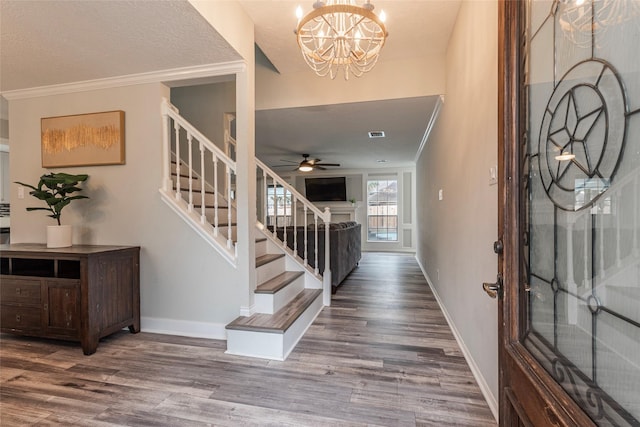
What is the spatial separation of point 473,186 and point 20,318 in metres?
3.63

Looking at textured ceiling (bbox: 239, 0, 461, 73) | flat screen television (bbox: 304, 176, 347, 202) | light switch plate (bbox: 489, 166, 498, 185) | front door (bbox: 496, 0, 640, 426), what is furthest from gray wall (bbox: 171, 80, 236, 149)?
flat screen television (bbox: 304, 176, 347, 202)

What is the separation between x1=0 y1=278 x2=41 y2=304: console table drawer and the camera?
2398 millimetres

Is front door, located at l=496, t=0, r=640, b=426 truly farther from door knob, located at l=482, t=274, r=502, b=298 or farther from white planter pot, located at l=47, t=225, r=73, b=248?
white planter pot, located at l=47, t=225, r=73, b=248

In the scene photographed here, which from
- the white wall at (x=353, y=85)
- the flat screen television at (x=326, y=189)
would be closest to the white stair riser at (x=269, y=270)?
the white wall at (x=353, y=85)

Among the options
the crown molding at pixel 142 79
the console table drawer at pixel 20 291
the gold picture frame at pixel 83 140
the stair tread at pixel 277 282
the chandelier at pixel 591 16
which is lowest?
the stair tread at pixel 277 282

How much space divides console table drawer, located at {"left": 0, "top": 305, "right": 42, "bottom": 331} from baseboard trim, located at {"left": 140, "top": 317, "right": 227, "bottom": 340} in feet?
2.41

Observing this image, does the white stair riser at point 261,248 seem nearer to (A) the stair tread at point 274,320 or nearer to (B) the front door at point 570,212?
(A) the stair tread at point 274,320

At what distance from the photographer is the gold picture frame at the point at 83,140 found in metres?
2.75

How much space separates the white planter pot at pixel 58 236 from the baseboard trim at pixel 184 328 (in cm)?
92

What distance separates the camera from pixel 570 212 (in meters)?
0.77

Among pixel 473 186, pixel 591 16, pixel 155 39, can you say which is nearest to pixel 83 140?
pixel 155 39

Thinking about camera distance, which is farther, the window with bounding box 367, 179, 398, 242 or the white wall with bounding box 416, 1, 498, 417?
the window with bounding box 367, 179, 398, 242

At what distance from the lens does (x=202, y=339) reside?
258 cm

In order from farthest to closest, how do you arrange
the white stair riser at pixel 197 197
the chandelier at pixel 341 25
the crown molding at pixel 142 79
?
the white stair riser at pixel 197 197
the crown molding at pixel 142 79
the chandelier at pixel 341 25
